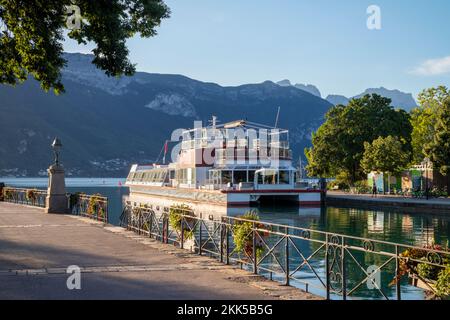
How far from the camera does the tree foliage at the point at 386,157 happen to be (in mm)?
57688

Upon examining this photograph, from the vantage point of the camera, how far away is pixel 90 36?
1513 cm

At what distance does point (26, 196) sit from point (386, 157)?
3793cm

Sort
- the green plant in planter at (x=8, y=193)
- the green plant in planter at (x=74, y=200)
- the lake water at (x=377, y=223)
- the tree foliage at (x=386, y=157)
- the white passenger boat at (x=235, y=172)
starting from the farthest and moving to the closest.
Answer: the tree foliage at (x=386, y=157), the white passenger boat at (x=235, y=172), the green plant in planter at (x=8, y=193), the lake water at (x=377, y=223), the green plant in planter at (x=74, y=200)

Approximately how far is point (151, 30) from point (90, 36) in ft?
5.92

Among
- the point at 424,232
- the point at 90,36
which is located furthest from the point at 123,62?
the point at 424,232

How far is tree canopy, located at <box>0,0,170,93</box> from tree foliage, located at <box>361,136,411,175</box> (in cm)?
4626

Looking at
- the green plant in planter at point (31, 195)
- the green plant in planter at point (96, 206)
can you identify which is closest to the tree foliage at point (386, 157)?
the green plant in planter at point (31, 195)

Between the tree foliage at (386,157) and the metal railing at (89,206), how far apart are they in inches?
1496

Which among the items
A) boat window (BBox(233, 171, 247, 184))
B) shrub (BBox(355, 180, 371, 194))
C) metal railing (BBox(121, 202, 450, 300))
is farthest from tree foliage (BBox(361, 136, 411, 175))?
metal railing (BBox(121, 202, 450, 300))

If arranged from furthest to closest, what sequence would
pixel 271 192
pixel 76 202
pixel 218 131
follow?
pixel 218 131
pixel 271 192
pixel 76 202

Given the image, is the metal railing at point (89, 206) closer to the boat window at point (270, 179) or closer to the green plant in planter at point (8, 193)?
the green plant in planter at point (8, 193)

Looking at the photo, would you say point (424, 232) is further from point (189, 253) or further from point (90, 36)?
point (90, 36)

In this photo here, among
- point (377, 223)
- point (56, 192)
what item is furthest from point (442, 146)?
point (56, 192)

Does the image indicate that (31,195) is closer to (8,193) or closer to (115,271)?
(8,193)
